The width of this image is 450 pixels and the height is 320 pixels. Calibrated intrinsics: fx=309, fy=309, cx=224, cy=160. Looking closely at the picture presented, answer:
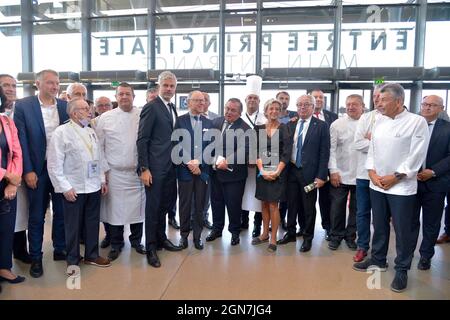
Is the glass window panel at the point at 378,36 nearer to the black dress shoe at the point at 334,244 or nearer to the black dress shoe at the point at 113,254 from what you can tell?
the black dress shoe at the point at 334,244

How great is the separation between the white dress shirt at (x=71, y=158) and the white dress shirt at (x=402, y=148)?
2.28 meters

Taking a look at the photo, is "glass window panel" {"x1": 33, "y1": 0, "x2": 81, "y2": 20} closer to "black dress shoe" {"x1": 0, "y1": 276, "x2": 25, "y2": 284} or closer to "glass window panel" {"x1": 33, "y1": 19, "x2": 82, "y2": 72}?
"glass window panel" {"x1": 33, "y1": 19, "x2": 82, "y2": 72}

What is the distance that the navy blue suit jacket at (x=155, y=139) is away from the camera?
2662 millimetres

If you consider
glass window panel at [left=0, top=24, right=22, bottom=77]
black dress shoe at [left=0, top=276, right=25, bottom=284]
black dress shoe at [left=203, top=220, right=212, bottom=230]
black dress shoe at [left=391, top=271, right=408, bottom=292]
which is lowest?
black dress shoe at [left=203, top=220, right=212, bottom=230]

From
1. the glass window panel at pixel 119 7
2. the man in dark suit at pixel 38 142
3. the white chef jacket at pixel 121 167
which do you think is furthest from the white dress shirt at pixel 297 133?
the glass window panel at pixel 119 7

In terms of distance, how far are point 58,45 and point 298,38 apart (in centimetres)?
605

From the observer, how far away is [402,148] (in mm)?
2260

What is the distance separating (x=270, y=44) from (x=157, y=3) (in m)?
2.94

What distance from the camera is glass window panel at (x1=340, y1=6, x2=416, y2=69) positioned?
6758 mm

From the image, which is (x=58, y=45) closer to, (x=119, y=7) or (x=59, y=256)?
(x=119, y=7)

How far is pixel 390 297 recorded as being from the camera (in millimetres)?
2193

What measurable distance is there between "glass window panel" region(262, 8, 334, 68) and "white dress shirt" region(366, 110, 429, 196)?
16.5ft

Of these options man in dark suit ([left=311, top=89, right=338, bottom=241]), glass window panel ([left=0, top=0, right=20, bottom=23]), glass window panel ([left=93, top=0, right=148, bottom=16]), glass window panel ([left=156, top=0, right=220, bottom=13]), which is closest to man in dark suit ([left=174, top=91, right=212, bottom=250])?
man in dark suit ([left=311, top=89, right=338, bottom=241])
